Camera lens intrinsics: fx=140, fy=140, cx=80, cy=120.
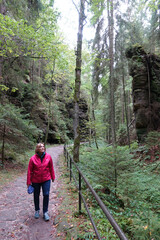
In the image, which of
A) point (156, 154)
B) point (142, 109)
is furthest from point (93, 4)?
point (156, 154)

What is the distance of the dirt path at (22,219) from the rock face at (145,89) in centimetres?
900

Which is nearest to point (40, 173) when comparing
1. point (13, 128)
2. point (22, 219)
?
point (22, 219)

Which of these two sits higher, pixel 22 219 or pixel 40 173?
pixel 40 173

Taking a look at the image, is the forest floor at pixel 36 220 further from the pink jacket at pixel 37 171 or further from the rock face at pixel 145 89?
the rock face at pixel 145 89

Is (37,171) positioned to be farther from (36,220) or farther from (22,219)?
(22,219)

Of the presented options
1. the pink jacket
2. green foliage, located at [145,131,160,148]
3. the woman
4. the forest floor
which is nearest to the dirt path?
the forest floor

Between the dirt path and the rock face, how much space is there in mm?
8996

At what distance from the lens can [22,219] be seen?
3.38 m

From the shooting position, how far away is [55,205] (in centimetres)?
417

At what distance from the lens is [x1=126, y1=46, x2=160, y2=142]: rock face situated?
11211 mm

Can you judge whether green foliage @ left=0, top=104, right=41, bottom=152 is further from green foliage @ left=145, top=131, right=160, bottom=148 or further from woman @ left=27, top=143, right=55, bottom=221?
green foliage @ left=145, top=131, right=160, bottom=148

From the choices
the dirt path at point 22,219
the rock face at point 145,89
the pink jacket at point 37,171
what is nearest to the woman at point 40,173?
the pink jacket at point 37,171

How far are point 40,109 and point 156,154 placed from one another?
14864mm

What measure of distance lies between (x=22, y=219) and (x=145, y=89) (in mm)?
11735
